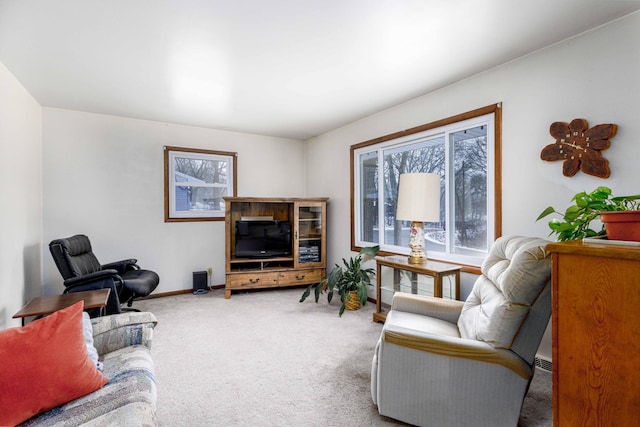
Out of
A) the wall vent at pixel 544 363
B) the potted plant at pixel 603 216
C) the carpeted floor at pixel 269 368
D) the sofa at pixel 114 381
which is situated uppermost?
the potted plant at pixel 603 216

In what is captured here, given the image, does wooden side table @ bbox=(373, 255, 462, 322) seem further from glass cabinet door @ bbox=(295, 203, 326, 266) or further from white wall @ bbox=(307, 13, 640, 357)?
glass cabinet door @ bbox=(295, 203, 326, 266)

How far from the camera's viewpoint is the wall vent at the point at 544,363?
2.30 metres

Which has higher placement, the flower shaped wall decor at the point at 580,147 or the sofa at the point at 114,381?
the flower shaped wall decor at the point at 580,147

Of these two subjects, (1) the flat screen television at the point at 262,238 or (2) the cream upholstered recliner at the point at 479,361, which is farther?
(1) the flat screen television at the point at 262,238

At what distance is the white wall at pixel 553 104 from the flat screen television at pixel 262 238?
2546mm

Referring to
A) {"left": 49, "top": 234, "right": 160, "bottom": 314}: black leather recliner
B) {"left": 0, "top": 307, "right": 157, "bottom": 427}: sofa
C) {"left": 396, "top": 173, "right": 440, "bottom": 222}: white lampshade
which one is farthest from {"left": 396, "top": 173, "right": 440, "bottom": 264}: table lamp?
{"left": 49, "top": 234, "right": 160, "bottom": 314}: black leather recliner

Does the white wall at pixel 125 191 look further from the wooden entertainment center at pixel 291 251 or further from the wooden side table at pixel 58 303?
the wooden side table at pixel 58 303

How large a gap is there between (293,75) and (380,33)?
958mm

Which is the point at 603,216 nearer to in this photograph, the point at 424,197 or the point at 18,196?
the point at 424,197

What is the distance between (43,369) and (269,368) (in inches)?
56.1

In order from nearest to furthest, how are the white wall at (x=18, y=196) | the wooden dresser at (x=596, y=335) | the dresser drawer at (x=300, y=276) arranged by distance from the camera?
the wooden dresser at (x=596, y=335) < the white wall at (x=18, y=196) < the dresser drawer at (x=300, y=276)

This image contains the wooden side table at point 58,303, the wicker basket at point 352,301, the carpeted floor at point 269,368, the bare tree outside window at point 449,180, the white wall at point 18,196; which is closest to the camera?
the carpeted floor at point 269,368

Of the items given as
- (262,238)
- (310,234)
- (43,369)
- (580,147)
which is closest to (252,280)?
(262,238)

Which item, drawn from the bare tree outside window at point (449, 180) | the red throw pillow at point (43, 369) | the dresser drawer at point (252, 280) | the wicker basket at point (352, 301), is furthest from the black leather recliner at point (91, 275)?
the bare tree outside window at point (449, 180)
